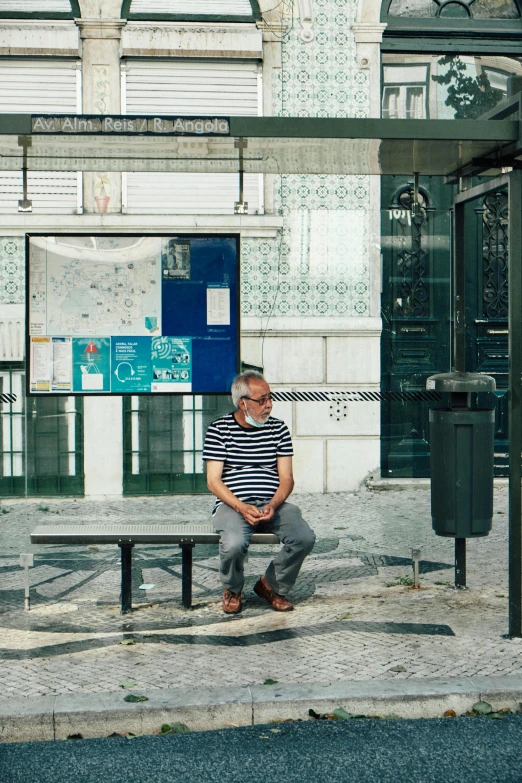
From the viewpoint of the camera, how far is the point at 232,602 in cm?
641

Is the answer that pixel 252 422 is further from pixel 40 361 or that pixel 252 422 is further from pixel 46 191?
pixel 46 191

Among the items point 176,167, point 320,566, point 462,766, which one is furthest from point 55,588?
point 462,766

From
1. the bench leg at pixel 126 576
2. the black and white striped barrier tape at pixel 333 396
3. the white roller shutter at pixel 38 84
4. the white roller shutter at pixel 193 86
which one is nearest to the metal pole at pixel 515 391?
the bench leg at pixel 126 576

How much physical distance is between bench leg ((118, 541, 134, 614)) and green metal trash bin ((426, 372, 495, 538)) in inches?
73.1

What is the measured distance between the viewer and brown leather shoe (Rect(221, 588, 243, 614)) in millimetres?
6406

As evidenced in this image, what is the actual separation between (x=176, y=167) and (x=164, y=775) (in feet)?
11.9

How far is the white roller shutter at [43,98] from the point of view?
10625 mm

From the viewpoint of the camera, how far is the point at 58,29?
10508mm

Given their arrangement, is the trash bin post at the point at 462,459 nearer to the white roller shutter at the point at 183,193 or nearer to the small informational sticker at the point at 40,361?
the small informational sticker at the point at 40,361

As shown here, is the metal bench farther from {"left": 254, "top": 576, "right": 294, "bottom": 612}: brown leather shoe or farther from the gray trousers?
{"left": 254, "top": 576, "right": 294, "bottom": 612}: brown leather shoe

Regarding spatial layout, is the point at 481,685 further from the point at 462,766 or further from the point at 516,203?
the point at 516,203

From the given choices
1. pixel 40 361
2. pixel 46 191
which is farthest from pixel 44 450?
pixel 40 361

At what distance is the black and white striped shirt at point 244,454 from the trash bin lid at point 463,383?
3.38 ft

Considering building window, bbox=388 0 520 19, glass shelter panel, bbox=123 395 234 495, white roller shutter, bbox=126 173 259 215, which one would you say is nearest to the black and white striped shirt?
glass shelter panel, bbox=123 395 234 495
